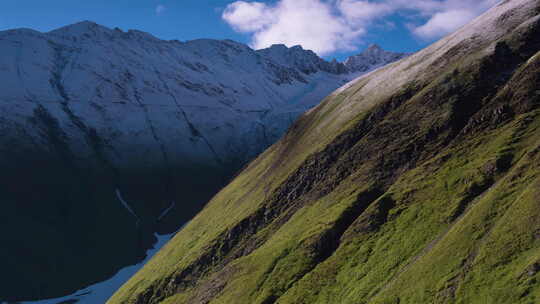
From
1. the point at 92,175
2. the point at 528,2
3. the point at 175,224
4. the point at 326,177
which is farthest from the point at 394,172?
the point at 92,175

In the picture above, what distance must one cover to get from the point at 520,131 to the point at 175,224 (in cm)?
16322

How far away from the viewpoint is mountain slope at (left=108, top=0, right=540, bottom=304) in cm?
3603

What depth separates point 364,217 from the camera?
51.7m

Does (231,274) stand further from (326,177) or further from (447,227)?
(447,227)

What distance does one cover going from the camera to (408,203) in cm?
4875

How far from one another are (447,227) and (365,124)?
33.9 meters

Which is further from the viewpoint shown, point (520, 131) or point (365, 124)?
point (365, 124)

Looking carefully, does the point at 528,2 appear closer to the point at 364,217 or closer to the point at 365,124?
the point at 365,124

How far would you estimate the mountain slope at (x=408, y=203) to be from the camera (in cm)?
3603

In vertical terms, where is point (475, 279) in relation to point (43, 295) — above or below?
below

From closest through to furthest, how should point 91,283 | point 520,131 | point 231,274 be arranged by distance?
point 520,131
point 231,274
point 91,283

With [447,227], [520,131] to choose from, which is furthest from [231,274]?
[520,131]

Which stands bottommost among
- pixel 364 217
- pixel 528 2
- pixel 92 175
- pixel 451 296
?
pixel 451 296

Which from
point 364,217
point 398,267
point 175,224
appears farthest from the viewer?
point 175,224
